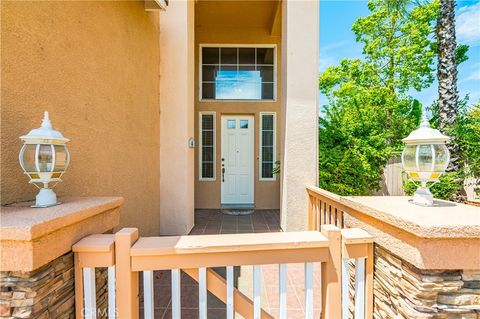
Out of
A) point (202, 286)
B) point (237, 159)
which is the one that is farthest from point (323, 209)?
point (237, 159)

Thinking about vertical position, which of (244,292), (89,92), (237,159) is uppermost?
(89,92)

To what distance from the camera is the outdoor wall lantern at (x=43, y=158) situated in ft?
3.92

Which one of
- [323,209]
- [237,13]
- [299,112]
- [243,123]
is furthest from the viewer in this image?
[243,123]

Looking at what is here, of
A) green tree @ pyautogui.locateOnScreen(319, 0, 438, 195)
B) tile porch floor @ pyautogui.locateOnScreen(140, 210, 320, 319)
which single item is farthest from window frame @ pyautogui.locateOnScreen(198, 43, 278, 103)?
tile porch floor @ pyautogui.locateOnScreen(140, 210, 320, 319)

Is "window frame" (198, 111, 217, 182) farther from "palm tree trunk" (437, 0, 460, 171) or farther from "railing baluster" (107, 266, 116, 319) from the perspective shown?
"palm tree trunk" (437, 0, 460, 171)

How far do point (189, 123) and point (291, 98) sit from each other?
5.95 feet

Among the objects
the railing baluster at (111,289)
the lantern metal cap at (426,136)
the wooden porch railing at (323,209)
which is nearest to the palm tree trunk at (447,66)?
the wooden porch railing at (323,209)

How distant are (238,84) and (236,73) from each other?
11.6 inches

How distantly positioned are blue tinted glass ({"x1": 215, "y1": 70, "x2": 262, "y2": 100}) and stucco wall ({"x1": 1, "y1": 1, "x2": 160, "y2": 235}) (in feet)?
8.61

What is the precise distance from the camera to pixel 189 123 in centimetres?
423

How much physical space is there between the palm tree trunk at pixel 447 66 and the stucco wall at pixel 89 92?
661cm

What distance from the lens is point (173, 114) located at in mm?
4047

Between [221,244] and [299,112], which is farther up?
[299,112]

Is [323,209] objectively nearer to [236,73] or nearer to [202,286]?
[202,286]
